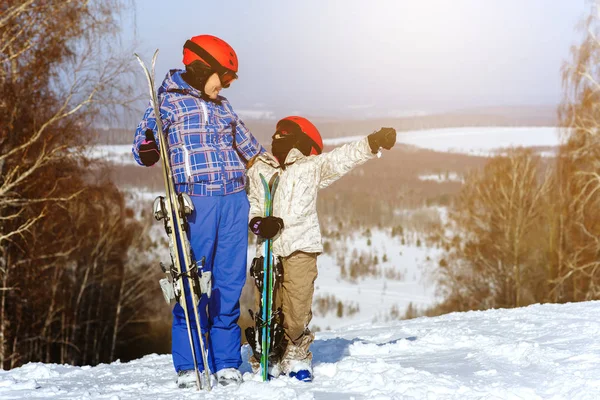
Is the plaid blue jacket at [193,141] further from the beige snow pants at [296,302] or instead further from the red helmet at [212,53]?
the beige snow pants at [296,302]

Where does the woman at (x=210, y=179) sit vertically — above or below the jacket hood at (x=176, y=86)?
below

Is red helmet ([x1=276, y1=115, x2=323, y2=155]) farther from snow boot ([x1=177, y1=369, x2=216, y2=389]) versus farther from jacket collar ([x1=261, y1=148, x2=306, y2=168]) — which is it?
snow boot ([x1=177, y1=369, x2=216, y2=389])

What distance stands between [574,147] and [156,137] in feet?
54.1

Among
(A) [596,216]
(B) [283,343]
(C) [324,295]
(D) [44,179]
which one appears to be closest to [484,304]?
(A) [596,216]

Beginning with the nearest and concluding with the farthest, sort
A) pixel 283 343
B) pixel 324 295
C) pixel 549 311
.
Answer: pixel 283 343, pixel 549 311, pixel 324 295

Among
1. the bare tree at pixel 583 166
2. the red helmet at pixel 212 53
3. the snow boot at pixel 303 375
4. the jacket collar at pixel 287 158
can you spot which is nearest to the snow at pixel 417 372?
the snow boot at pixel 303 375

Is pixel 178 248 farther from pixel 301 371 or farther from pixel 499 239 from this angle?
pixel 499 239

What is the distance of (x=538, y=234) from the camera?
82.8 ft

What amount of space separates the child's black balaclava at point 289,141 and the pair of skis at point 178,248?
840 millimetres

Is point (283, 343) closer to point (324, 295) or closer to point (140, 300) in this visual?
point (140, 300)

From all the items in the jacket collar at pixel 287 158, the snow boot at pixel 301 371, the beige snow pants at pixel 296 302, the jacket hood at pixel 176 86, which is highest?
the jacket hood at pixel 176 86

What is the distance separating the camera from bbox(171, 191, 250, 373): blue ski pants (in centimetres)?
380

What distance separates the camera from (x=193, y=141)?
3783 millimetres

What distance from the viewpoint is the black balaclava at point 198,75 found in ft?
12.5
